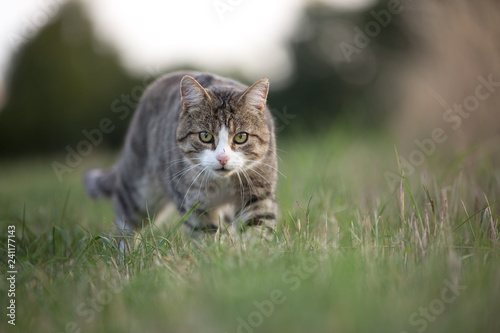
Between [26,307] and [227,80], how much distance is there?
7.51 feet

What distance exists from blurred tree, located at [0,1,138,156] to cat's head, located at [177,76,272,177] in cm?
821

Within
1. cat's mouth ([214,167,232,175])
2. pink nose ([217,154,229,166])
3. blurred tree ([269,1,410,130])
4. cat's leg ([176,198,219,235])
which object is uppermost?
blurred tree ([269,1,410,130])

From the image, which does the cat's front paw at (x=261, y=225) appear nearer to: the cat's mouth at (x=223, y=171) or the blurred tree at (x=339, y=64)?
the cat's mouth at (x=223, y=171)

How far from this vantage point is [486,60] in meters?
4.73

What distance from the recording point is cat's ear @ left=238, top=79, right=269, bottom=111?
9.29 ft

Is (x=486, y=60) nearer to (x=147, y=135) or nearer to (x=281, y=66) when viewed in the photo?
(x=147, y=135)

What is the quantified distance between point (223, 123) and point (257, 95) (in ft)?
0.97

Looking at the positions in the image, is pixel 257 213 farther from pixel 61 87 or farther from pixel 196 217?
pixel 61 87

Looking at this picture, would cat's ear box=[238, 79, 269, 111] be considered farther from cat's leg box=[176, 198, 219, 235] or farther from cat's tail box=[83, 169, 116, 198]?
cat's tail box=[83, 169, 116, 198]

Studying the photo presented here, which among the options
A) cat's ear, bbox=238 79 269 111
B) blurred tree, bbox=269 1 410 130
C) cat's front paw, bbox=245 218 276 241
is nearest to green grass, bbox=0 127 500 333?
cat's front paw, bbox=245 218 276 241

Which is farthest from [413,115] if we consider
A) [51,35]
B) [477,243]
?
[51,35]

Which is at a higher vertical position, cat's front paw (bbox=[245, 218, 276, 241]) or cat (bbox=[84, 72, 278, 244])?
cat (bbox=[84, 72, 278, 244])

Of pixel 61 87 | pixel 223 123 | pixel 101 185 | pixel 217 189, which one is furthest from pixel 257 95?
pixel 61 87

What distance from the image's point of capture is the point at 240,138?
2.86 meters
